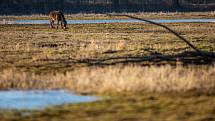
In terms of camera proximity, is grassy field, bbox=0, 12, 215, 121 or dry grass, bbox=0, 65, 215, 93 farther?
dry grass, bbox=0, 65, 215, 93

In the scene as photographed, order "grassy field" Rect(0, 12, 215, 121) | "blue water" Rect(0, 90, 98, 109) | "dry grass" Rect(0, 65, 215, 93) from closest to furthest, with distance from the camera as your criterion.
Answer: "grassy field" Rect(0, 12, 215, 121) → "blue water" Rect(0, 90, 98, 109) → "dry grass" Rect(0, 65, 215, 93)

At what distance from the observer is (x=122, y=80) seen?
1873cm

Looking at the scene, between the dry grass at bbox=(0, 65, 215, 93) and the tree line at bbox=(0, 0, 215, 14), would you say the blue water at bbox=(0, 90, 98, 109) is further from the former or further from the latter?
the tree line at bbox=(0, 0, 215, 14)

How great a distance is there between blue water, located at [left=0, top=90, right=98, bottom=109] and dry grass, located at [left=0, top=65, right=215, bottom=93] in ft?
2.46

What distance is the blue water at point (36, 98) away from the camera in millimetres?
16138

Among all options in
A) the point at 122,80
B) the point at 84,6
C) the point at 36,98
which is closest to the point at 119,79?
the point at 122,80

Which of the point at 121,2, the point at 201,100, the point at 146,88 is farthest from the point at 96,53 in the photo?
the point at 121,2

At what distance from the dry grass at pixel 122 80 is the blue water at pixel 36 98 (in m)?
0.75

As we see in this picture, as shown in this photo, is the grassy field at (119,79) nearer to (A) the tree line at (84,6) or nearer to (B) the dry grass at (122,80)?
(B) the dry grass at (122,80)

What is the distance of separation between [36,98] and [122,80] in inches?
116

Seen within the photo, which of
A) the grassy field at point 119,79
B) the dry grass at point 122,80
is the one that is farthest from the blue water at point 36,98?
the dry grass at point 122,80

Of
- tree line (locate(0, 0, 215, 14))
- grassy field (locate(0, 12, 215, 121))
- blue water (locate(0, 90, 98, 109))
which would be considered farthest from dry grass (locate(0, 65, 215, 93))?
tree line (locate(0, 0, 215, 14))

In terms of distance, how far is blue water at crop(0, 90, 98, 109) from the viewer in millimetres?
16138

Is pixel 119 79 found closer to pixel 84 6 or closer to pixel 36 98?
pixel 36 98
